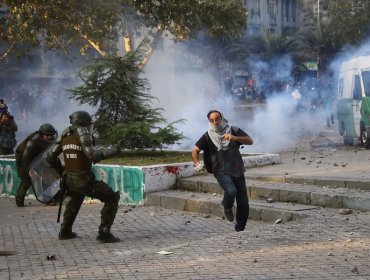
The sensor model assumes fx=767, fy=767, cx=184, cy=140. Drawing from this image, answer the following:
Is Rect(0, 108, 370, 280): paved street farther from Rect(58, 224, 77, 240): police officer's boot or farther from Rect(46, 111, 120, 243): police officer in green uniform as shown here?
Rect(46, 111, 120, 243): police officer in green uniform

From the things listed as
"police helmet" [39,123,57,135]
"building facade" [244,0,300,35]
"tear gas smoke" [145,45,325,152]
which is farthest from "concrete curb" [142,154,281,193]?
"building facade" [244,0,300,35]

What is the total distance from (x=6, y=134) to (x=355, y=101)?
8475 millimetres

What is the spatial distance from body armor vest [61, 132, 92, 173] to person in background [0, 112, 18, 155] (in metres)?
9.55

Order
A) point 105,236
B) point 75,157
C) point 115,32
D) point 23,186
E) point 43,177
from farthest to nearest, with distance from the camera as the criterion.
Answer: point 115,32, point 23,186, point 43,177, point 105,236, point 75,157

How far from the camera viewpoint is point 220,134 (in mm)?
9234

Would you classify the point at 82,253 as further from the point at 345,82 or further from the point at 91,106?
the point at 345,82

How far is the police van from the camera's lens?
18.2m

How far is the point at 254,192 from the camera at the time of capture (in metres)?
11.2

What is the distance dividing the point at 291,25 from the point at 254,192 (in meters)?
62.9

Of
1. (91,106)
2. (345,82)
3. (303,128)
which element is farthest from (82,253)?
(303,128)

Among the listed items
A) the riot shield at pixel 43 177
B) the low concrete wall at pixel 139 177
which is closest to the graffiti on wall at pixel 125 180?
the low concrete wall at pixel 139 177

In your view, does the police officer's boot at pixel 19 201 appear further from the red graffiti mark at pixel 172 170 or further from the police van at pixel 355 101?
the police van at pixel 355 101

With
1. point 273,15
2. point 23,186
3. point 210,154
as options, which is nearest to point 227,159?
point 210,154

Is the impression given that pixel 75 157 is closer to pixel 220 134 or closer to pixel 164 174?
pixel 220 134
